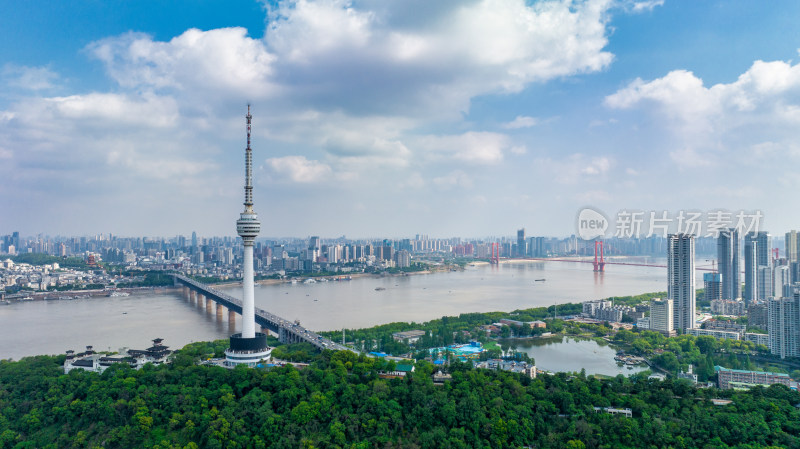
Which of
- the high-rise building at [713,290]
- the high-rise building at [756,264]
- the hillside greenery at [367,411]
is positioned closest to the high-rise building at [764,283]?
the high-rise building at [756,264]

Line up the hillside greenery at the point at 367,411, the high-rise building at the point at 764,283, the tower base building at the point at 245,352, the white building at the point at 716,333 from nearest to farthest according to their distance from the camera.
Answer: the hillside greenery at the point at 367,411
the tower base building at the point at 245,352
the white building at the point at 716,333
the high-rise building at the point at 764,283

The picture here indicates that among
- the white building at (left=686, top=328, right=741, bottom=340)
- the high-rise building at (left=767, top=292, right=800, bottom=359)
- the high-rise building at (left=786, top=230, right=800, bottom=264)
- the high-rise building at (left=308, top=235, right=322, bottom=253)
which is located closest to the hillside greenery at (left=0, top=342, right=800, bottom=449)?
the high-rise building at (left=767, top=292, right=800, bottom=359)

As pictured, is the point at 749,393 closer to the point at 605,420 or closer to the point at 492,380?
the point at 605,420

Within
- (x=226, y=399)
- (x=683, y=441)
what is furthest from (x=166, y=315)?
(x=683, y=441)

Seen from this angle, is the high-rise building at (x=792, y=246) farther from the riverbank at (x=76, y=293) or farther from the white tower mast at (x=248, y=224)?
the riverbank at (x=76, y=293)

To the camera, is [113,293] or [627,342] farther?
[113,293]

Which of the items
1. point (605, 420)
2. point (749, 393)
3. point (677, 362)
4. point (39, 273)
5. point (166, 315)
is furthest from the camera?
point (39, 273)
